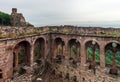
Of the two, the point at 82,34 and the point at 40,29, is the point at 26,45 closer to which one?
the point at 40,29

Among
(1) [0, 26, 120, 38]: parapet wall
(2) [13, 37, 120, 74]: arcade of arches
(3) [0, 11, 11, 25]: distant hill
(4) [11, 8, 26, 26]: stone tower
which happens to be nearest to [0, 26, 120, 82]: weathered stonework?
(1) [0, 26, 120, 38]: parapet wall

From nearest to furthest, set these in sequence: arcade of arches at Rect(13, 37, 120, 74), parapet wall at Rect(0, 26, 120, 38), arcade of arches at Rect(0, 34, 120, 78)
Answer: parapet wall at Rect(0, 26, 120, 38) → arcade of arches at Rect(0, 34, 120, 78) → arcade of arches at Rect(13, 37, 120, 74)

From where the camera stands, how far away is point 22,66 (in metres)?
19.4

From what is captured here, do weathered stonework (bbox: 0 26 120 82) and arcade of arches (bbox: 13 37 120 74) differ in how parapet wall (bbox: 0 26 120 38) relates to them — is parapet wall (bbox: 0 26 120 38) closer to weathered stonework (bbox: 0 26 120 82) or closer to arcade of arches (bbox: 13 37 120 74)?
weathered stonework (bbox: 0 26 120 82)

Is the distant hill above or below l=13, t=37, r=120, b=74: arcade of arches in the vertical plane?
above

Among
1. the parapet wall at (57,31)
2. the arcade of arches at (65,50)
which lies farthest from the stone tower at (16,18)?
the parapet wall at (57,31)

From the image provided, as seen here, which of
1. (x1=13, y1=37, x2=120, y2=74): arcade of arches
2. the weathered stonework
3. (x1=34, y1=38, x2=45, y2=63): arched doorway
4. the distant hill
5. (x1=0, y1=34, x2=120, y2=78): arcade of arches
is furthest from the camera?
the distant hill

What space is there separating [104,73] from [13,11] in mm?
19811

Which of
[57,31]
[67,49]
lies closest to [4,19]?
[57,31]

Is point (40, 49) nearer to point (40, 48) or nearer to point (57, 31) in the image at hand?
point (40, 48)

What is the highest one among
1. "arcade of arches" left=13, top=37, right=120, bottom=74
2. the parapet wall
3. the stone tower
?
the stone tower

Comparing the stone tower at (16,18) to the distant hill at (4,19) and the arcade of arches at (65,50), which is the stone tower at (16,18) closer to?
the distant hill at (4,19)

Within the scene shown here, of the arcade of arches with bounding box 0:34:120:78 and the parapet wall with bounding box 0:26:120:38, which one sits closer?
the parapet wall with bounding box 0:26:120:38

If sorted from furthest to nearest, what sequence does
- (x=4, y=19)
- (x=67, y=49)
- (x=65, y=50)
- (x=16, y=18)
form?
(x=4, y=19) < (x=16, y=18) < (x=65, y=50) < (x=67, y=49)
